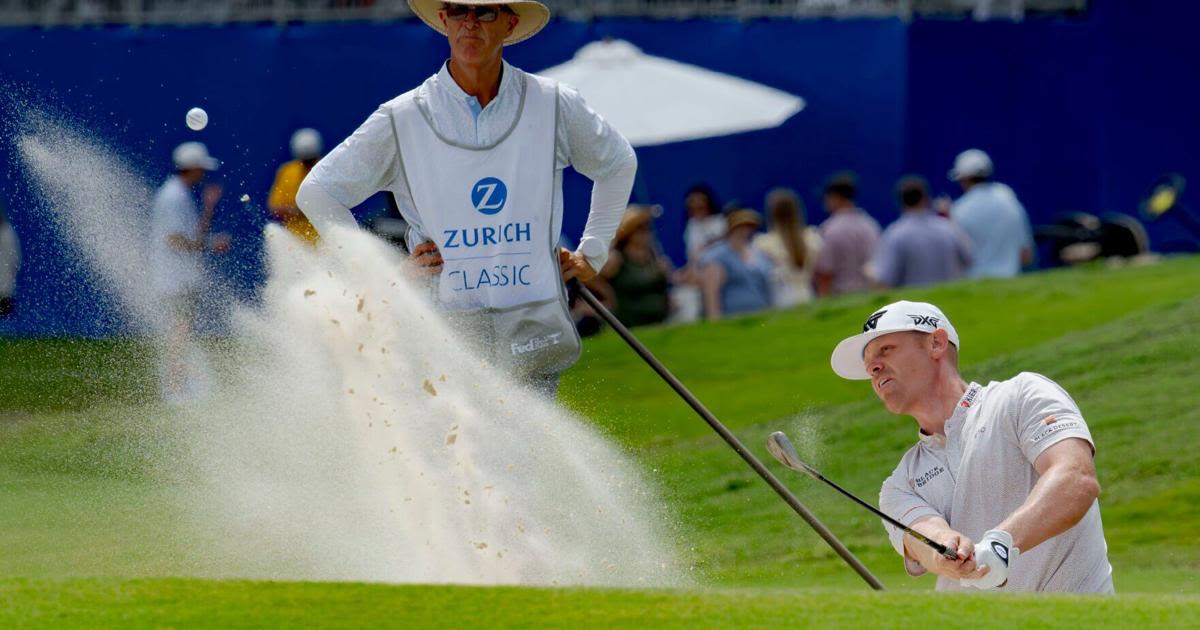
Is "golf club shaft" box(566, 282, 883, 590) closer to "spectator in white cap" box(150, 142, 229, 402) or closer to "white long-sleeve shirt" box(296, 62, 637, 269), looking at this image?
"white long-sleeve shirt" box(296, 62, 637, 269)

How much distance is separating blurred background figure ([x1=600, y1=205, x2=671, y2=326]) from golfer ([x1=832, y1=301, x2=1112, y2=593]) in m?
9.71

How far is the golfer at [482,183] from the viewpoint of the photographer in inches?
278

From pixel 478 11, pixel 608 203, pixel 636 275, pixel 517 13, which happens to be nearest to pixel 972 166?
pixel 636 275

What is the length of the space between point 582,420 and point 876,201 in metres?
12.0

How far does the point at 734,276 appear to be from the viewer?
16.4 m

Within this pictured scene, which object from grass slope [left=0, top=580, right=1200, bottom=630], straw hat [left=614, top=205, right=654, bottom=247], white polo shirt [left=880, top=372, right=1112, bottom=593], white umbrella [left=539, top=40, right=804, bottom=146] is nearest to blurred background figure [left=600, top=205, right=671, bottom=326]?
straw hat [left=614, top=205, right=654, bottom=247]

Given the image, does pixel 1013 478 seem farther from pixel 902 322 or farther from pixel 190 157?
pixel 190 157

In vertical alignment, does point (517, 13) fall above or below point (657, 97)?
below

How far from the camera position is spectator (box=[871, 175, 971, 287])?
16.8m

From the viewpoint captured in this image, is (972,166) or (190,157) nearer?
(190,157)

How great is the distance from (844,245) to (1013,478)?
1166cm

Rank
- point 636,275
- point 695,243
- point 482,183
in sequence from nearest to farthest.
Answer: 1. point 482,183
2. point 636,275
3. point 695,243

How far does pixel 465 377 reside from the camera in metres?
7.02

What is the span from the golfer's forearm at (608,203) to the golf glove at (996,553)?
2.60 meters
